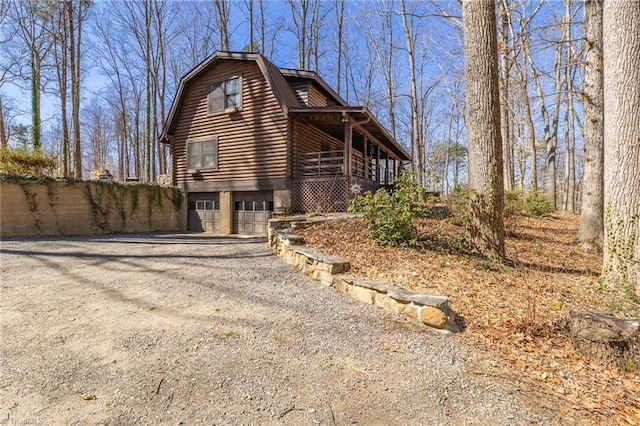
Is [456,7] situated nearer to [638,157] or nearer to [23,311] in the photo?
[638,157]

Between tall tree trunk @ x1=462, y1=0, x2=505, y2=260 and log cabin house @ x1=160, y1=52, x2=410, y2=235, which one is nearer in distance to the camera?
tall tree trunk @ x1=462, y1=0, x2=505, y2=260

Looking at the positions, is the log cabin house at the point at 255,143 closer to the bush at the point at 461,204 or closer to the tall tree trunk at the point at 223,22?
the bush at the point at 461,204

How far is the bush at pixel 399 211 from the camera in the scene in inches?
213

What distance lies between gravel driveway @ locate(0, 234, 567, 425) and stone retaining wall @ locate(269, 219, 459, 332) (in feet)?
0.44

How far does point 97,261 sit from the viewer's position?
585 cm

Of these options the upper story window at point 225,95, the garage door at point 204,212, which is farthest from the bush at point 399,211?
the garage door at point 204,212

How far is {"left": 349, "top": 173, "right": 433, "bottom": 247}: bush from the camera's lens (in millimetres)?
5406

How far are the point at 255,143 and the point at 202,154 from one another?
282 cm

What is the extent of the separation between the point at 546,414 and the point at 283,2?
77.6 feet

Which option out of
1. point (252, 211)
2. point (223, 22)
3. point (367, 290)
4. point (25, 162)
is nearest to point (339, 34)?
point (223, 22)

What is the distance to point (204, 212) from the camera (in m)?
13.0

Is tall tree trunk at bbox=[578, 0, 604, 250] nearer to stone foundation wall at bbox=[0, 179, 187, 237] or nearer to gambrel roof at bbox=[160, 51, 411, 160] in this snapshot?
gambrel roof at bbox=[160, 51, 411, 160]

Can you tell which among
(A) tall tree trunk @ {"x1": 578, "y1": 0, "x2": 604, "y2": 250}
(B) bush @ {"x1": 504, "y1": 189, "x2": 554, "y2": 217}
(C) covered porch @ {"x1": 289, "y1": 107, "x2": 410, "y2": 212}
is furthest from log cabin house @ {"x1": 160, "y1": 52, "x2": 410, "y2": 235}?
(A) tall tree trunk @ {"x1": 578, "y1": 0, "x2": 604, "y2": 250}

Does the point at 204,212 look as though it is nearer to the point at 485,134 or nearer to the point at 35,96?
the point at 35,96
